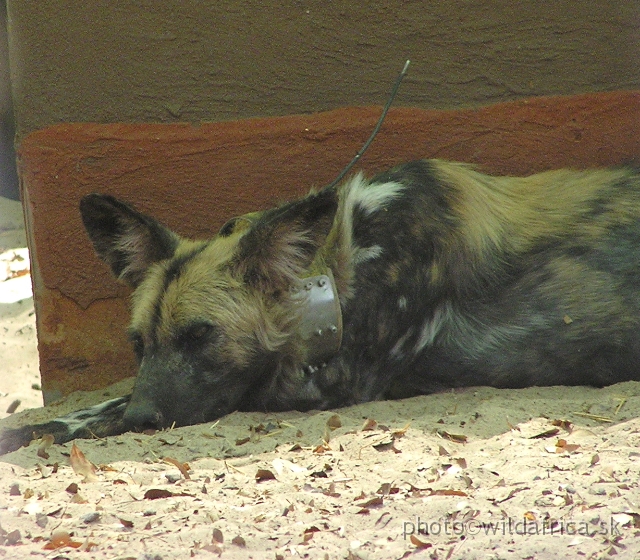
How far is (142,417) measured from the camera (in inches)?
126

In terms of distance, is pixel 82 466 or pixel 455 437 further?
pixel 455 437

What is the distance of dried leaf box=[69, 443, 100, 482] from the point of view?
8.85 feet

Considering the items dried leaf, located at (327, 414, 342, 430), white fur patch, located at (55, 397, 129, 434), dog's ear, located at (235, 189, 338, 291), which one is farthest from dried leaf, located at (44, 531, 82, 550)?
dog's ear, located at (235, 189, 338, 291)

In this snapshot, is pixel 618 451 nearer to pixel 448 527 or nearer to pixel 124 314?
pixel 448 527

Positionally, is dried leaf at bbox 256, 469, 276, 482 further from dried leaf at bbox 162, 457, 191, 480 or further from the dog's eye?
the dog's eye

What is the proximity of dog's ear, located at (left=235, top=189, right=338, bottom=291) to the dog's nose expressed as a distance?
1.91 feet

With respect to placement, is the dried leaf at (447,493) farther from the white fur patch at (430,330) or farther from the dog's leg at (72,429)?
the dog's leg at (72,429)

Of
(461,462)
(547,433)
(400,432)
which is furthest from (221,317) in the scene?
(547,433)

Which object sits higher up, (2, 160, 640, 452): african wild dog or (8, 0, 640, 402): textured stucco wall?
(8, 0, 640, 402): textured stucco wall

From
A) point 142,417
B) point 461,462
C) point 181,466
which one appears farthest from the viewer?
point 142,417

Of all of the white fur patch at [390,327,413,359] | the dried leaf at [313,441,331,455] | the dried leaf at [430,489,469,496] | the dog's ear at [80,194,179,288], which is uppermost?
the dog's ear at [80,194,179,288]

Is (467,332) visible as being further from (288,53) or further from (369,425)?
(288,53)

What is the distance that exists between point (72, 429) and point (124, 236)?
29.9 inches

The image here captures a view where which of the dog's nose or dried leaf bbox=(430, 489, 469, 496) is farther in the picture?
the dog's nose
